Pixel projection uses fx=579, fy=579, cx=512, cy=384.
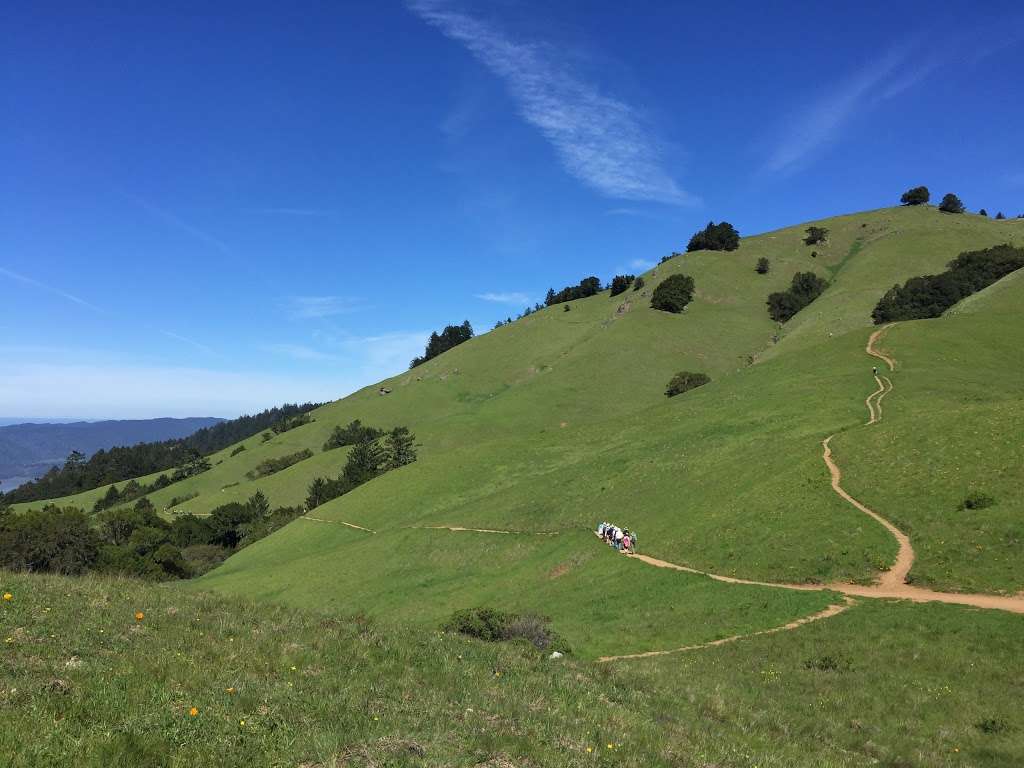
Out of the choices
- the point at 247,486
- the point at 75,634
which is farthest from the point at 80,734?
the point at 247,486

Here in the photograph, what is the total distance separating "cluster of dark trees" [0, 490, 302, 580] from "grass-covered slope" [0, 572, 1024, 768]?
69.9 m

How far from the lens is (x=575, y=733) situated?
10891 mm

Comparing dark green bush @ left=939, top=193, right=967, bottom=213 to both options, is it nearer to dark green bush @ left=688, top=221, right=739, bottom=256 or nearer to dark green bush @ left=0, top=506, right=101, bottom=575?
dark green bush @ left=688, top=221, right=739, bottom=256

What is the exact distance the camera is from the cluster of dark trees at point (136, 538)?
81438 millimetres

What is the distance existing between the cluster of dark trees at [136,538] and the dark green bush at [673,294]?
94.6 m

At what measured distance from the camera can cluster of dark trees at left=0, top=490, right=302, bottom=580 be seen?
81.4m

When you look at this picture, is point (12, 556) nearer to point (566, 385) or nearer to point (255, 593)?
point (255, 593)

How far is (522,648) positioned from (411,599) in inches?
942

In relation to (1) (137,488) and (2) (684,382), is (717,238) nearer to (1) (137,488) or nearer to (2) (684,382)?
(2) (684,382)

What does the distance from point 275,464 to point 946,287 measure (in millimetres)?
142842

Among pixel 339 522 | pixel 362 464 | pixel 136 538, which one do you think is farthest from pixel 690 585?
pixel 136 538

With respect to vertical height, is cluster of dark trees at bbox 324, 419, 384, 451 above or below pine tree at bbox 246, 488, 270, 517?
above

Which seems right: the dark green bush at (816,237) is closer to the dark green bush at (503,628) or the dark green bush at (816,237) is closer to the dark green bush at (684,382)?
the dark green bush at (684,382)

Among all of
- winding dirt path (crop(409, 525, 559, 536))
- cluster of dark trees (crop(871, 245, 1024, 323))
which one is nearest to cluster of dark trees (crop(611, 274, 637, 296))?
cluster of dark trees (crop(871, 245, 1024, 323))
